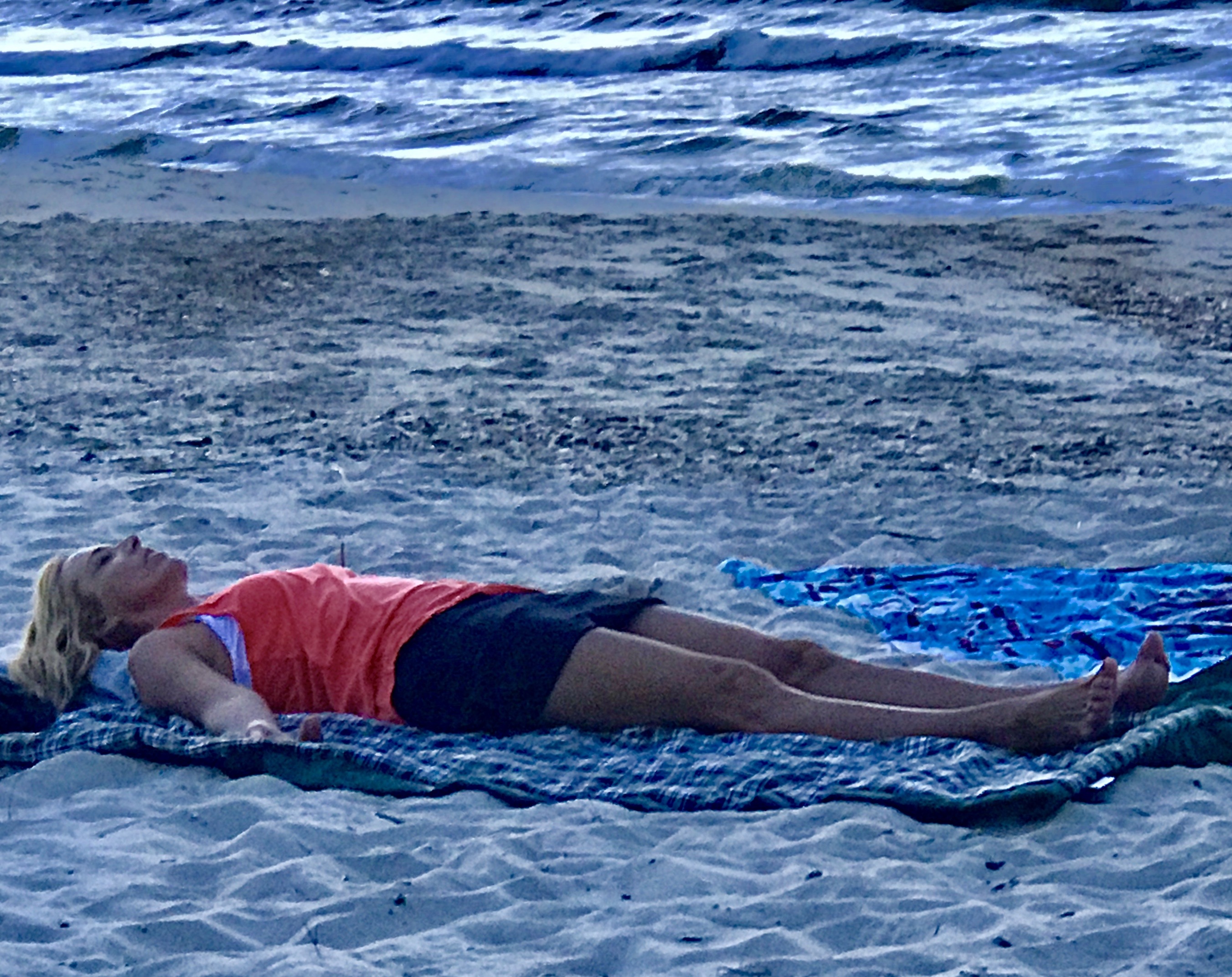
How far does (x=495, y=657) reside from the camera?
3676mm

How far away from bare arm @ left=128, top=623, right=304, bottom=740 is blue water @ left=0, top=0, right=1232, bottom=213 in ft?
29.3

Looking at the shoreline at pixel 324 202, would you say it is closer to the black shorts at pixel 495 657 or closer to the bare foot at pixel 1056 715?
the black shorts at pixel 495 657

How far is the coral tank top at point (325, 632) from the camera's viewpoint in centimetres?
384

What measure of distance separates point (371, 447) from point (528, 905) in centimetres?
365

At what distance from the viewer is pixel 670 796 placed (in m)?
3.42

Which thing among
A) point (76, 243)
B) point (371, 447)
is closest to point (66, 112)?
point (76, 243)

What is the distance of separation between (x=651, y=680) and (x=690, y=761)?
7.8 inches

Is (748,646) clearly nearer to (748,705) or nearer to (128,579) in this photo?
(748,705)

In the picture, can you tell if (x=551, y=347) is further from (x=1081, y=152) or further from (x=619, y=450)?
(x=1081, y=152)

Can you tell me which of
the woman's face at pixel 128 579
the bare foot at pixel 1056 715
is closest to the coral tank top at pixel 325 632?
the woman's face at pixel 128 579

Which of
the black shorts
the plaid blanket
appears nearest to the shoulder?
the plaid blanket

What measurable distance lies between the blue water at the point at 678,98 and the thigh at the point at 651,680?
870cm

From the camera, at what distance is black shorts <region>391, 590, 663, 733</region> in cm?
365

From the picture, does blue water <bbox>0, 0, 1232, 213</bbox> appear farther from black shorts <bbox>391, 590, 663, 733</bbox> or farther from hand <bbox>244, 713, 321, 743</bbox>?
hand <bbox>244, 713, 321, 743</bbox>
